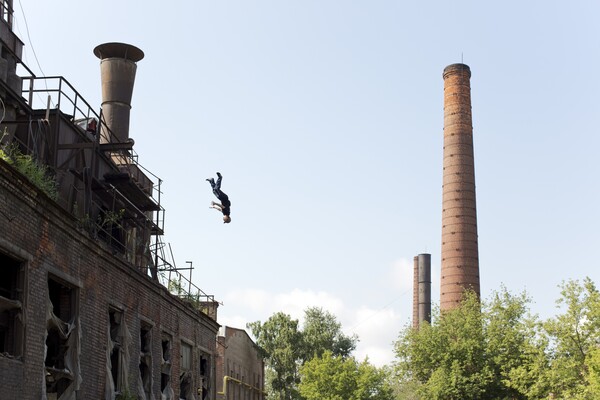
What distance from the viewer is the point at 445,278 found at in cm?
5344

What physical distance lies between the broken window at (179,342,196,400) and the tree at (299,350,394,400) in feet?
102

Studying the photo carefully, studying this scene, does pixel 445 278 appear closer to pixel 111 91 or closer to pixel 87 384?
pixel 111 91

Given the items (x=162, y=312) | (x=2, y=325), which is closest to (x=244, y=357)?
(x=162, y=312)

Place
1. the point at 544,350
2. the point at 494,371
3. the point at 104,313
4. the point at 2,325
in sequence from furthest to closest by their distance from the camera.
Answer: the point at 494,371
the point at 544,350
the point at 104,313
the point at 2,325

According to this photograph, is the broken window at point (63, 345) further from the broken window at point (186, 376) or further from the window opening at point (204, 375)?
the window opening at point (204, 375)

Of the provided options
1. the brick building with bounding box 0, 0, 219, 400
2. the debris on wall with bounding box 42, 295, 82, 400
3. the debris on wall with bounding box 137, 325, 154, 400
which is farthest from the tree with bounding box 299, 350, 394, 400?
the debris on wall with bounding box 42, 295, 82, 400

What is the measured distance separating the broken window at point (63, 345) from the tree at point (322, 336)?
56.9 meters

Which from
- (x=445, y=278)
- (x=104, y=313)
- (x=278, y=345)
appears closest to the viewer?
(x=104, y=313)

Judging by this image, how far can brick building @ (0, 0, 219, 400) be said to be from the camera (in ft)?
44.0

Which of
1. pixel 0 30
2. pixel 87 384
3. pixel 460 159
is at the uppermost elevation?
pixel 460 159

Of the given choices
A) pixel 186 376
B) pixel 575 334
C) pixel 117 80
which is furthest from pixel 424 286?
pixel 186 376

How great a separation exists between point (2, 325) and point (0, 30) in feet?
35.6

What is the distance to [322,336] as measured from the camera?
73125 mm

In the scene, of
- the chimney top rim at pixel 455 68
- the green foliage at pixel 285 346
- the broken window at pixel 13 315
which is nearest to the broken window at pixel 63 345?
the broken window at pixel 13 315
